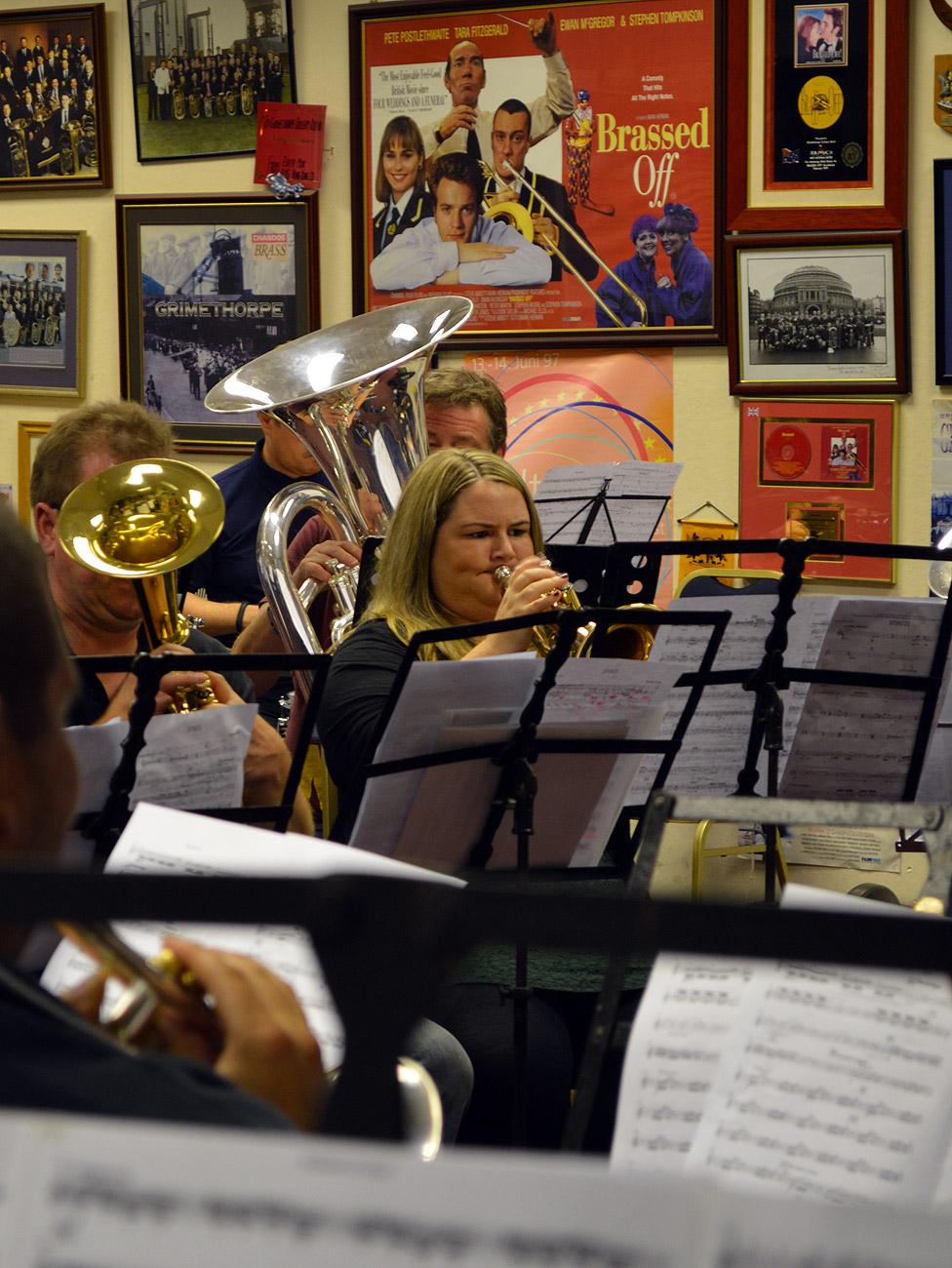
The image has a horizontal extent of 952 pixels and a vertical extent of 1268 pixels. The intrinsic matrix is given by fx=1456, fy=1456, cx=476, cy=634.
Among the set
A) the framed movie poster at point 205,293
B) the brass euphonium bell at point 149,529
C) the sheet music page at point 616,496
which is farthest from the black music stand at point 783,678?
the framed movie poster at point 205,293

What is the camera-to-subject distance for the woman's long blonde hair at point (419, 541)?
259 centimetres

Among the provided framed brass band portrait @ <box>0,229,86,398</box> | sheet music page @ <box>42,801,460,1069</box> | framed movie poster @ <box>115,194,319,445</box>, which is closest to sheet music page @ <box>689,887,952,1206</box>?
sheet music page @ <box>42,801,460,1069</box>

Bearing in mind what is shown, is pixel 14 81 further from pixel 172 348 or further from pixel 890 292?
pixel 890 292

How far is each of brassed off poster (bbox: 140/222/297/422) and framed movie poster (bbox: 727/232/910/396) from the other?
4.80 ft

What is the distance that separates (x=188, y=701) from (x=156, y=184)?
3.16m

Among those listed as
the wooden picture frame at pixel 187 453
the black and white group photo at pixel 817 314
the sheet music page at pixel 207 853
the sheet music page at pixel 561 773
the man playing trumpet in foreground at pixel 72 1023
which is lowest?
the sheet music page at pixel 561 773

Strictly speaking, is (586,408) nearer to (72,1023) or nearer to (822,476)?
(822,476)

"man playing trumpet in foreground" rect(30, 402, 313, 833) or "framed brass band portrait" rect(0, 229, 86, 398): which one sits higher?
"framed brass band portrait" rect(0, 229, 86, 398)

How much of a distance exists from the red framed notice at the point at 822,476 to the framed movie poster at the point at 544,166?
359 millimetres

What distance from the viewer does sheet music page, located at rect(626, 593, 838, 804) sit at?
7.74 ft

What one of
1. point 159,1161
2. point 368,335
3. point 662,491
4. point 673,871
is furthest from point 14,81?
point 159,1161

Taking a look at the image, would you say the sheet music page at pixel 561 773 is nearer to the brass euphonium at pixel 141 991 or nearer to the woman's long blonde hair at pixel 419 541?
the woman's long blonde hair at pixel 419 541

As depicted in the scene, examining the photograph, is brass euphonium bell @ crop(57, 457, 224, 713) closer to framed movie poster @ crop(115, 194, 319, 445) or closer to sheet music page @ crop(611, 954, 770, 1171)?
sheet music page @ crop(611, 954, 770, 1171)

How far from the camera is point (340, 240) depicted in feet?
15.3
